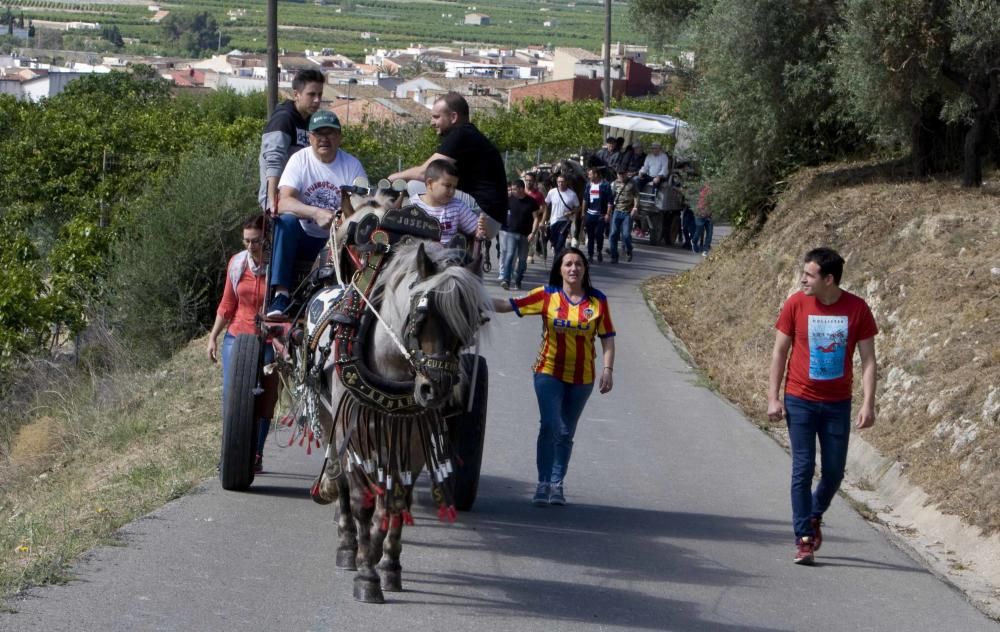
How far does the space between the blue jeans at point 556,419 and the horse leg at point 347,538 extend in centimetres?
234

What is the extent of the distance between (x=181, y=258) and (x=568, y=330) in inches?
476

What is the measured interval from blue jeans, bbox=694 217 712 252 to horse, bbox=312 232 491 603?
23.0m

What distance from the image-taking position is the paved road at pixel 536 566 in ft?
21.7

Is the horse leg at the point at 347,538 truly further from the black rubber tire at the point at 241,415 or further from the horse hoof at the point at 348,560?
the black rubber tire at the point at 241,415

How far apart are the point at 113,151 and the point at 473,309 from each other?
97.7 feet

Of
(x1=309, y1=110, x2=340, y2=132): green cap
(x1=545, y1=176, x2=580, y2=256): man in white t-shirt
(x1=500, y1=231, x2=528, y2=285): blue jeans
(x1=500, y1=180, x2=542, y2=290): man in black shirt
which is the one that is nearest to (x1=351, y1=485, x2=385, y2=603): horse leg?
(x1=309, y1=110, x2=340, y2=132): green cap

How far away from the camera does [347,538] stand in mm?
7320

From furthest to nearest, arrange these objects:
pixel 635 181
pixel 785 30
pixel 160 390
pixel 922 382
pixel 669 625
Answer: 1. pixel 635 181
2. pixel 785 30
3. pixel 160 390
4. pixel 922 382
5. pixel 669 625

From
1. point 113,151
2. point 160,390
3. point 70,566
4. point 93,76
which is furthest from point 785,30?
point 93,76

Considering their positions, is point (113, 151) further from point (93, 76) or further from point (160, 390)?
point (93, 76)

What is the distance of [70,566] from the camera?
6.98 meters

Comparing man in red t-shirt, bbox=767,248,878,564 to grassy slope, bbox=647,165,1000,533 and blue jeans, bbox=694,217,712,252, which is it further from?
blue jeans, bbox=694,217,712,252

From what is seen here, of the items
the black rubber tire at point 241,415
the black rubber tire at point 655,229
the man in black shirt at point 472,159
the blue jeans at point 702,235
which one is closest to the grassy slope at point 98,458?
the black rubber tire at point 241,415

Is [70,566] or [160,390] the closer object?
[70,566]
